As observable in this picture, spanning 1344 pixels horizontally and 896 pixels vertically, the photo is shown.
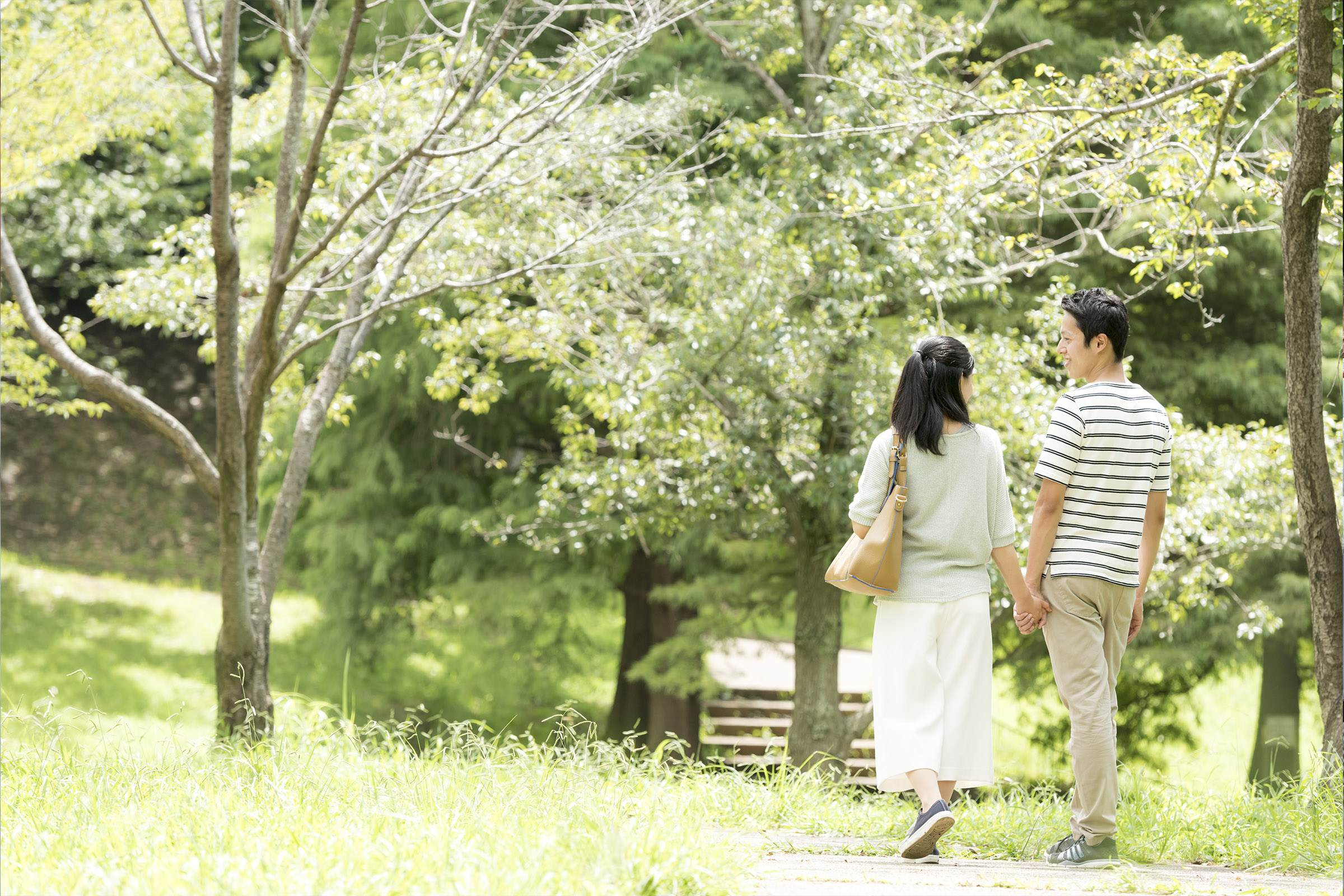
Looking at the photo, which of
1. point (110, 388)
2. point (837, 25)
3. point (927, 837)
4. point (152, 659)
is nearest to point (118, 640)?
point (152, 659)

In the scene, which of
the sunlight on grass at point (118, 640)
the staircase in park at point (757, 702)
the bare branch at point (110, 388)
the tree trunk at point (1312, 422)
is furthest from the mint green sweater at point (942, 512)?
the sunlight on grass at point (118, 640)

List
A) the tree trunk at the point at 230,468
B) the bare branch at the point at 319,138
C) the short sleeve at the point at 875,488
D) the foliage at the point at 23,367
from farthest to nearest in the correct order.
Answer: the foliage at the point at 23,367, the tree trunk at the point at 230,468, the bare branch at the point at 319,138, the short sleeve at the point at 875,488

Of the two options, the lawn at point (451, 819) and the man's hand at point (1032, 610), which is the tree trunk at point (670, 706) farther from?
the man's hand at point (1032, 610)

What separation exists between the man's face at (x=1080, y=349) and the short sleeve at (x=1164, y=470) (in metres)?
0.29

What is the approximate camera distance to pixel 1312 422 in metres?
4.41

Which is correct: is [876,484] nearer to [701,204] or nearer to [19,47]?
[701,204]

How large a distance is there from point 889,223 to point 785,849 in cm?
474

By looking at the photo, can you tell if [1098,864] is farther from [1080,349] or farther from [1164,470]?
[1080,349]

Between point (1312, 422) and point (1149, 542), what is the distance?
1.35 meters

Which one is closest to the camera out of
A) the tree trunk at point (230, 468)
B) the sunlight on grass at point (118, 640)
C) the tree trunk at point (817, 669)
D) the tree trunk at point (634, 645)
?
the tree trunk at point (230, 468)

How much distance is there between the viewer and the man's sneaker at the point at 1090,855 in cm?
323

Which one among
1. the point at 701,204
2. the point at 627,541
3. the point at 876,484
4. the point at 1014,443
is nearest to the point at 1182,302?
the point at 1014,443

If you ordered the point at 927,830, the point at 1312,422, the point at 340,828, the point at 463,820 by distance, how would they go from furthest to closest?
1. the point at 1312,422
2. the point at 927,830
3. the point at 463,820
4. the point at 340,828

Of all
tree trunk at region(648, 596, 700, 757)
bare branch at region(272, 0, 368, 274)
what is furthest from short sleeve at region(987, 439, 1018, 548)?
tree trunk at region(648, 596, 700, 757)
